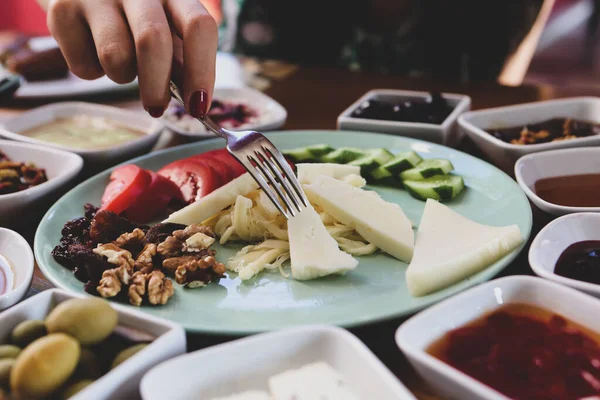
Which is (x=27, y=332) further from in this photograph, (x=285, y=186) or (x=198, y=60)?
(x=198, y=60)

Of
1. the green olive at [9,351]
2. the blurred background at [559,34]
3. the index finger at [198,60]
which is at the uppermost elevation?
the index finger at [198,60]

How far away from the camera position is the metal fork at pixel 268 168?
187 centimetres

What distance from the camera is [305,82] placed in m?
3.79

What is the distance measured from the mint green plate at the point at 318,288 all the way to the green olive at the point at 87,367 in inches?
10.6

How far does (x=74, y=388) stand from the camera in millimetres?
1126

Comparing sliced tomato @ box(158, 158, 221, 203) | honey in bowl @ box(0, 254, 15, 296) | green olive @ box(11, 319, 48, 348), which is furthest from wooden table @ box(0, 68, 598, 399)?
green olive @ box(11, 319, 48, 348)

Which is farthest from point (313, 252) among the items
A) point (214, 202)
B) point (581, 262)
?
point (581, 262)

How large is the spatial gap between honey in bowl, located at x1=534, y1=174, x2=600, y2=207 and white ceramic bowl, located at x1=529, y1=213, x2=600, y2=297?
25cm

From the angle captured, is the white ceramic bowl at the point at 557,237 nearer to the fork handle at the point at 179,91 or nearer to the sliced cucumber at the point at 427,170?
the sliced cucumber at the point at 427,170

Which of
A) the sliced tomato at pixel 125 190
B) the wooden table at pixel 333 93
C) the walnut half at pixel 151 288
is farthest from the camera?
the wooden table at pixel 333 93

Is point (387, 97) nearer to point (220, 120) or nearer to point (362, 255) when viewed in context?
point (220, 120)

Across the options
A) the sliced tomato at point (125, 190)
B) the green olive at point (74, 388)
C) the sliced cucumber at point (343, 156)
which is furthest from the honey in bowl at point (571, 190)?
the green olive at point (74, 388)

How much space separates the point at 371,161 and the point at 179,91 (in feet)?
2.62

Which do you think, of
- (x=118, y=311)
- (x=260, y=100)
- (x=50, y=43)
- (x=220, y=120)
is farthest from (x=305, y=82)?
(x=118, y=311)
